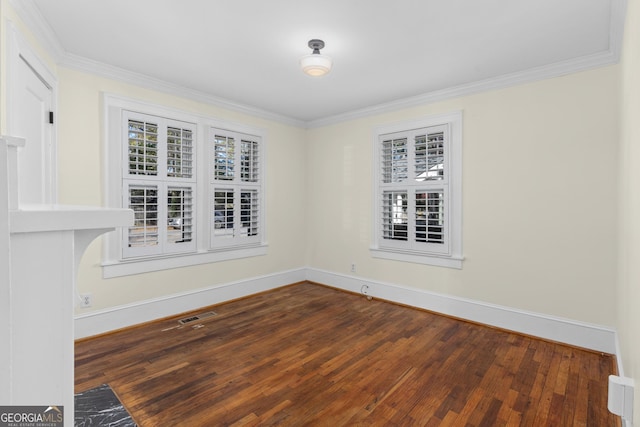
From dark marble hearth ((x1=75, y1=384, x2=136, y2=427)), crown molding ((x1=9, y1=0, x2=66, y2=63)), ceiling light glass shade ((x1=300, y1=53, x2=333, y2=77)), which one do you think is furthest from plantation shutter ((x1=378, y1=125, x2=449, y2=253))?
crown molding ((x1=9, y1=0, x2=66, y2=63))

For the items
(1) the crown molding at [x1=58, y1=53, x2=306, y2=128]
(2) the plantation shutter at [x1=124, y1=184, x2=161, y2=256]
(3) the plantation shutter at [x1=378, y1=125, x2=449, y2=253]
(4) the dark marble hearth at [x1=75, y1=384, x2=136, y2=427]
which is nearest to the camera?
(4) the dark marble hearth at [x1=75, y1=384, x2=136, y2=427]

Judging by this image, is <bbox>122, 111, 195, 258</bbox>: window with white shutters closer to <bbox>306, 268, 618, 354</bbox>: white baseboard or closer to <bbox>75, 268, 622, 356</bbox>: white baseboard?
<bbox>75, 268, 622, 356</bbox>: white baseboard

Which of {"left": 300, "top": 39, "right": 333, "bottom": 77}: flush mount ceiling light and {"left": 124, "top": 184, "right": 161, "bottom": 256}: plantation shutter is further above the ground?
{"left": 300, "top": 39, "right": 333, "bottom": 77}: flush mount ceiling light

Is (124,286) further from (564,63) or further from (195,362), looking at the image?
(564,63)

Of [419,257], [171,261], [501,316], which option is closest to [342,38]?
[419,257]

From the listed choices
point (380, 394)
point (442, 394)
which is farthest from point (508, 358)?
point (380, 394)

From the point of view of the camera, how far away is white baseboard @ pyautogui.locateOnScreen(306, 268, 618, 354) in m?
2.90

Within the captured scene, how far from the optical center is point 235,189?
14.3 ft

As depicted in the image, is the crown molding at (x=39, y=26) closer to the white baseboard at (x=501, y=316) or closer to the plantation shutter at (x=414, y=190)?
the plantation shutter at (x=414, y=190)

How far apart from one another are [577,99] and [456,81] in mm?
1115

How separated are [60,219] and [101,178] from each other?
9.81 ft

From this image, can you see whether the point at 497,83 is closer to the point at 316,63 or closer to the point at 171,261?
the point at 316,63

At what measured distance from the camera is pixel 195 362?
2.67 meters

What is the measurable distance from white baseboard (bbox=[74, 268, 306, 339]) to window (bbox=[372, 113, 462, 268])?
5.63 ft
